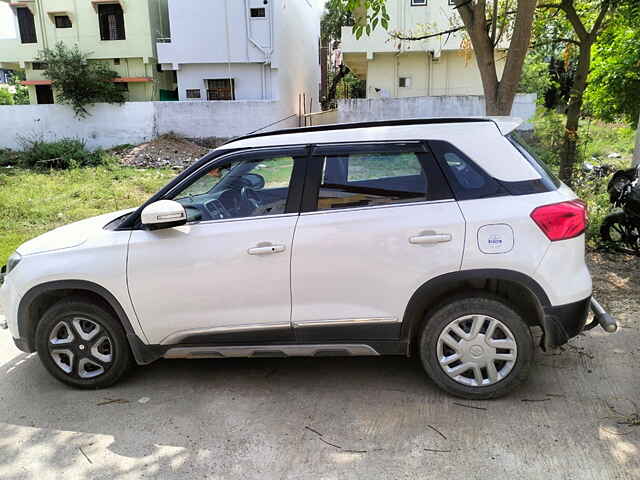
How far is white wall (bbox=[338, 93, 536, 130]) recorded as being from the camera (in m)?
19.3

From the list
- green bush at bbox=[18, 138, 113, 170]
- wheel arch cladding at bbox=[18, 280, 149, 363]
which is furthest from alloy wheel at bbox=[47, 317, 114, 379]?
green bush at bbox=[18, 138, 113, 170]

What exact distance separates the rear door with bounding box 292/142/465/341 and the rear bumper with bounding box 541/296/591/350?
26.7 inches

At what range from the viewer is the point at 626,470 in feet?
9.32

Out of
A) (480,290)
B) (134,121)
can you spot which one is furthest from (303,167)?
(134,121)

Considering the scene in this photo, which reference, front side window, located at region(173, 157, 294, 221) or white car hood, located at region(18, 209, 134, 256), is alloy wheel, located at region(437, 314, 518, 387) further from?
white car hood, located at region(18, 209, 134, 256)

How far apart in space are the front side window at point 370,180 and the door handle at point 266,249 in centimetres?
37

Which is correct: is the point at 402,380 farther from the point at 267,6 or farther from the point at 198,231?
the point at 267,6

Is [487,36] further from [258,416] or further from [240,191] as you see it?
[258,416]

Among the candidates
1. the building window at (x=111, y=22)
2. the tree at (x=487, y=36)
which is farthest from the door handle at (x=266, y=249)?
the building window at (x=111, y=22)

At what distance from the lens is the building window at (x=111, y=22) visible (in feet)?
82.0

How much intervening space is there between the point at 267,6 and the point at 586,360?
70.9ft

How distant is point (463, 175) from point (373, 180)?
590 mm

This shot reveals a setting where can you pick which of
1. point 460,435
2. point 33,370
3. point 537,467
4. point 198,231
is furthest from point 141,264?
point 537,467

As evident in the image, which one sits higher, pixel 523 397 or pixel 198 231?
pixel 198 231
